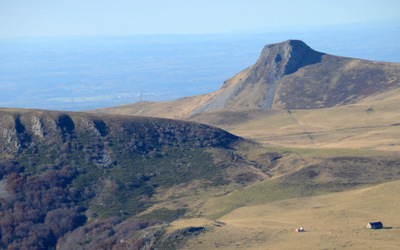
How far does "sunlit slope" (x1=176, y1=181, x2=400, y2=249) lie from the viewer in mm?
53781

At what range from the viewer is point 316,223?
209 feet

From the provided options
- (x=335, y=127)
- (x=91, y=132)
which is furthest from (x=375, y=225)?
(x=335, y=127)

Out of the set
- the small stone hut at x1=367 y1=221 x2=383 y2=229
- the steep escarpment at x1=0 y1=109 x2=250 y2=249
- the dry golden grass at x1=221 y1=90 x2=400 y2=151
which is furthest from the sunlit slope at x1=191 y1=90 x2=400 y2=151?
the small stone hut at x1=367 y1=221 x2=383 y2=229

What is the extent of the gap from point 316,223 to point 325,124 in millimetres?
90469

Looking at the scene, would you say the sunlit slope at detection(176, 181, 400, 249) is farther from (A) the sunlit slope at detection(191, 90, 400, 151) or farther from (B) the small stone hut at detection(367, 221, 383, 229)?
(A) the sunlit slope at detection(191, 90, 400, 151)

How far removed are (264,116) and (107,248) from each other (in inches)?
4397

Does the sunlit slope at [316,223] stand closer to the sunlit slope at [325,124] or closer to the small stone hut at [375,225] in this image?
the small stone hut at [375,225]

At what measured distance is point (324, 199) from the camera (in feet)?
254

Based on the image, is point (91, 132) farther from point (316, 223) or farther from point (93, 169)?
point (316, 223)

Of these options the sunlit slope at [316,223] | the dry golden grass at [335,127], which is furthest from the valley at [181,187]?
the dry golden grass at [335,127]

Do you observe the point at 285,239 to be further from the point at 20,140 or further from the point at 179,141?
the point at 20,140

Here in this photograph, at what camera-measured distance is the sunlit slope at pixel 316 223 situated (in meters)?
53.8

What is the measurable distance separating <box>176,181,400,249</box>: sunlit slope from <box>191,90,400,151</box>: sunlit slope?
41300mm

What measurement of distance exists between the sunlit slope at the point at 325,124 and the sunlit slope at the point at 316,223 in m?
41.3
